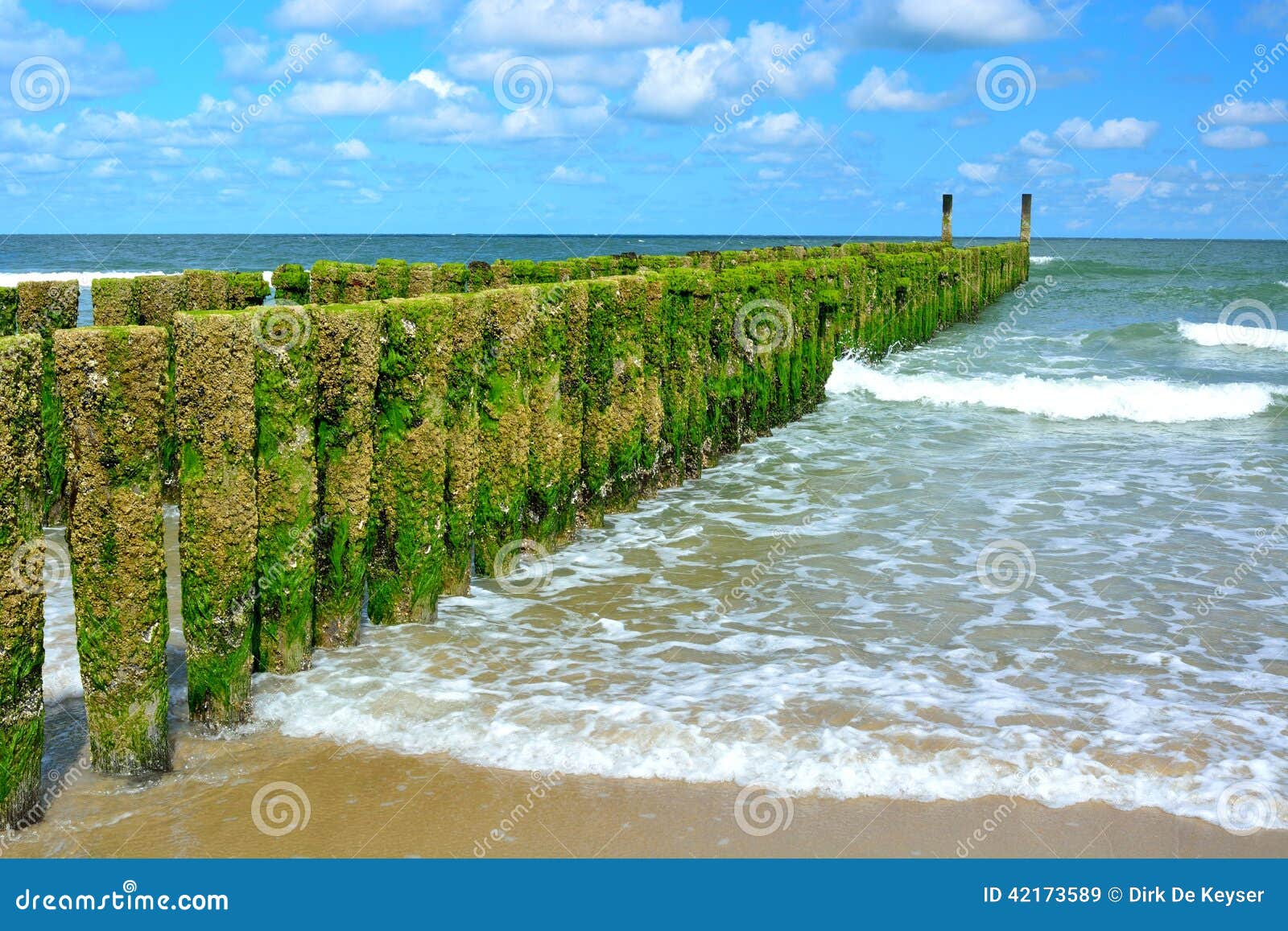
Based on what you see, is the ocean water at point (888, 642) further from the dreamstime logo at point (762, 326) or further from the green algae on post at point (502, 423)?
the dreamstime logo at point (762, 326)

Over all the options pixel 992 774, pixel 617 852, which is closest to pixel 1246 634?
pixel 992 774

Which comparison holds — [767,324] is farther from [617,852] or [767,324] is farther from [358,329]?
[617,852]

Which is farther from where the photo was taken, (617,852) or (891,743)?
(891,743)

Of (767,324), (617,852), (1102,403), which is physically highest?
(767,324)

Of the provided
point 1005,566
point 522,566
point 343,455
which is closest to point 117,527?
point 343,455

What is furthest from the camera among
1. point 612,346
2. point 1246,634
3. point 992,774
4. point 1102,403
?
point 1102,403

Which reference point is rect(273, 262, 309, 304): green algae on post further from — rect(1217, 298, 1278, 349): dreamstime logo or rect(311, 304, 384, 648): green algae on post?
rect(1217, 298, 1278, 349): dreamstime logo

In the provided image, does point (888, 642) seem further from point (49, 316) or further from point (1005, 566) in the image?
point (49, 316)

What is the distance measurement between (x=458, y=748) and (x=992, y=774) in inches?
91.8

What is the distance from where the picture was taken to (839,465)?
11.5 meters

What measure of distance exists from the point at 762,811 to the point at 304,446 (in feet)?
9.02

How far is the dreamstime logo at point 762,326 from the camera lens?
11367 mm

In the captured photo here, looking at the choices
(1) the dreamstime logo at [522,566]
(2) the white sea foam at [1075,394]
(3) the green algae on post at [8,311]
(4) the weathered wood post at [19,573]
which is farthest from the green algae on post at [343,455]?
(2) the white sea foam at [1075,394]

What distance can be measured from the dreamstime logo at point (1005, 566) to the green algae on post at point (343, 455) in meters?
4.13
